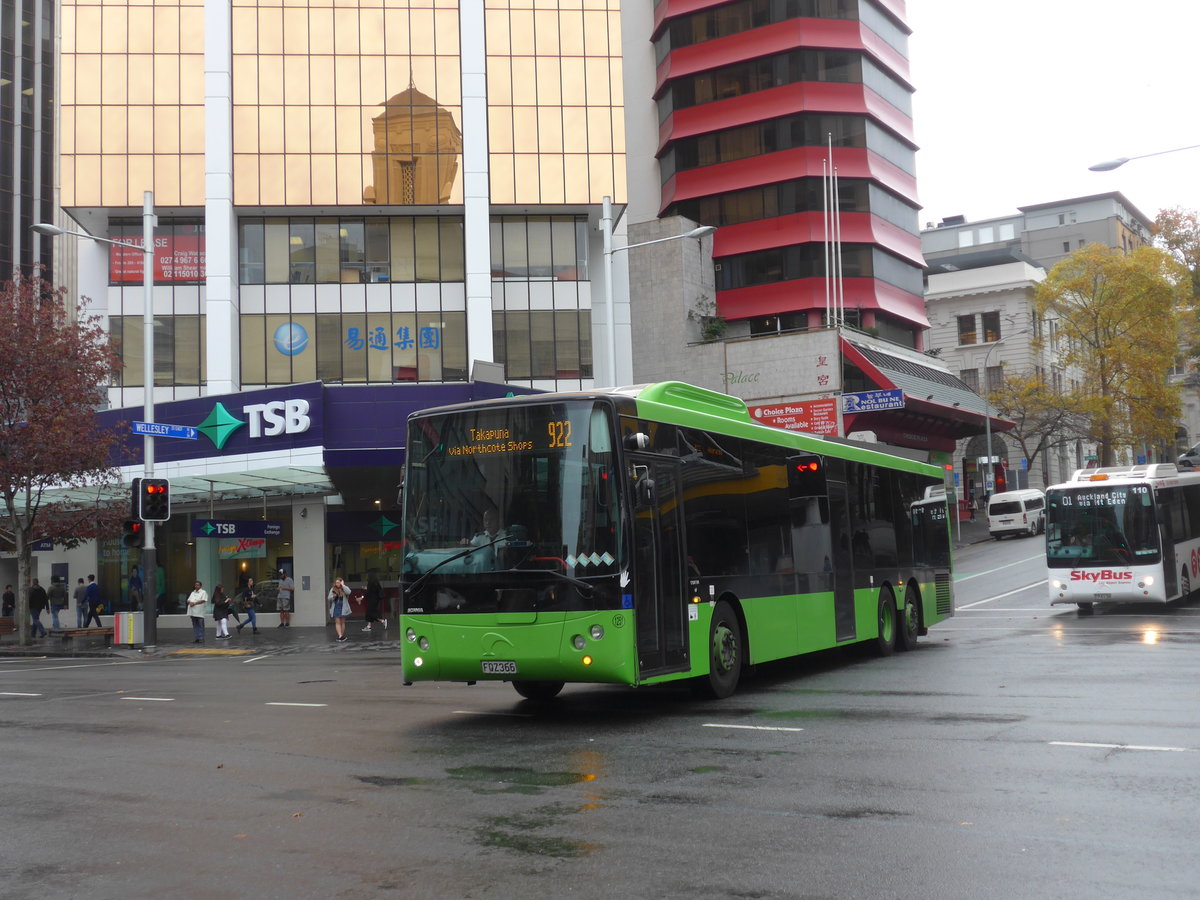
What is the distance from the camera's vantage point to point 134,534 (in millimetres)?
29109

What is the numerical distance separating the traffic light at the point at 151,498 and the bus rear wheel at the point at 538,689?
17294 millimetres

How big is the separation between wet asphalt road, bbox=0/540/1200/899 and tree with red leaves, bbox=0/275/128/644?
19060 mm

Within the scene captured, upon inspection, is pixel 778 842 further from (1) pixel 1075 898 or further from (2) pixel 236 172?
(2) pixel 236 172

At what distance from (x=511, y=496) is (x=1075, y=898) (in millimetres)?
7138

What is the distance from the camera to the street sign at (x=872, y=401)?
45.8 meters

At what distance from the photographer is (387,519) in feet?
144

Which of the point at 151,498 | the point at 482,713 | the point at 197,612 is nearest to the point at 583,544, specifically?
the point at 482,713

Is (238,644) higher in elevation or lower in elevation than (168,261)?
lower

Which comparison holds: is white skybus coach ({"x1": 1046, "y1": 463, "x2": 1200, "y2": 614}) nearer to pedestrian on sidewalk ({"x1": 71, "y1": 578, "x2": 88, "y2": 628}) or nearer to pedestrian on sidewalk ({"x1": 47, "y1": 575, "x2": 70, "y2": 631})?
pedestrian on sidewalk ({"x1": 71, "y1": 578, "x2": 88, "y2": 628})

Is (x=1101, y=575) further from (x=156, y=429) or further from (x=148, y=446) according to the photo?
(x=148, y=446)

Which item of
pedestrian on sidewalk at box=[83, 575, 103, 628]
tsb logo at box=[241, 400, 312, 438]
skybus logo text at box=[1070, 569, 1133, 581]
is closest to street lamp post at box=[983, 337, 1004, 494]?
skybus logo text at box=[1070, 569, 1133, 581]

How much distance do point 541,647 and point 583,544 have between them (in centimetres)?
107

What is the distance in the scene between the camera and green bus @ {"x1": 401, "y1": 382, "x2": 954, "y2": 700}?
11617mm

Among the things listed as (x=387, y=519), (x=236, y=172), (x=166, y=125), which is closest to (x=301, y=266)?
(x=236, y=172)
